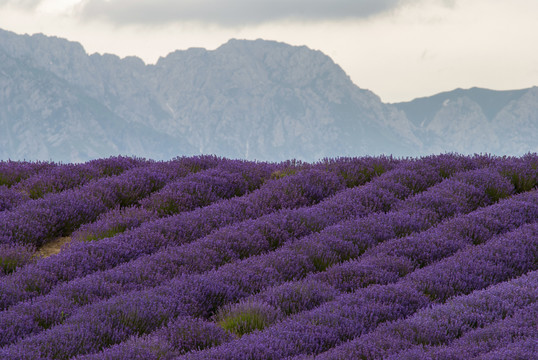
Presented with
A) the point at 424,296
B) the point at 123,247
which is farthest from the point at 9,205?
the point at 424,296

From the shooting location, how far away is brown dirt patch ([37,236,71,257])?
730 cm

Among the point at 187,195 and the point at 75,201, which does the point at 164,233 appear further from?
the point at 75,201

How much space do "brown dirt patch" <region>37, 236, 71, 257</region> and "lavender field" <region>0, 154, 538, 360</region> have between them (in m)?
0.08

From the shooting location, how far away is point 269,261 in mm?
6188

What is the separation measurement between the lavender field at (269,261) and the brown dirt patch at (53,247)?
83 mm

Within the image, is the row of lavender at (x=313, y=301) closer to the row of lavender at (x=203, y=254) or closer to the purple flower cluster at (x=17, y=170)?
the row of lavender at (x=203, y=254)

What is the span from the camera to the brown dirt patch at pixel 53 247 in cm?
730

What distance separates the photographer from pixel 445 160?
421 inches

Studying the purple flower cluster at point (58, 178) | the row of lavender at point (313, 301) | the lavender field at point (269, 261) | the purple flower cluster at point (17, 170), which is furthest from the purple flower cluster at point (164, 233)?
the purple flower cluster at point (17, 170)

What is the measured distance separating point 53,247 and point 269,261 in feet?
9.99

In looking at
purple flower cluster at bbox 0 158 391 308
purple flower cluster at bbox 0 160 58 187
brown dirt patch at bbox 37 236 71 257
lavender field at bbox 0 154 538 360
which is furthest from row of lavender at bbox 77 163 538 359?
purple flower cluster at bbox 0 160 58 187

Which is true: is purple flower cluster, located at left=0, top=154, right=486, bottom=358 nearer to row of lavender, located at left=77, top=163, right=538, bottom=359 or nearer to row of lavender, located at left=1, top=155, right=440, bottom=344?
row of lavender, located at left=77, top=163, right=538, bottom=359

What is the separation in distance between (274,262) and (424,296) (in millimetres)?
1592

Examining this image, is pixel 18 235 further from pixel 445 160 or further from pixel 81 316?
pixel 445 160
